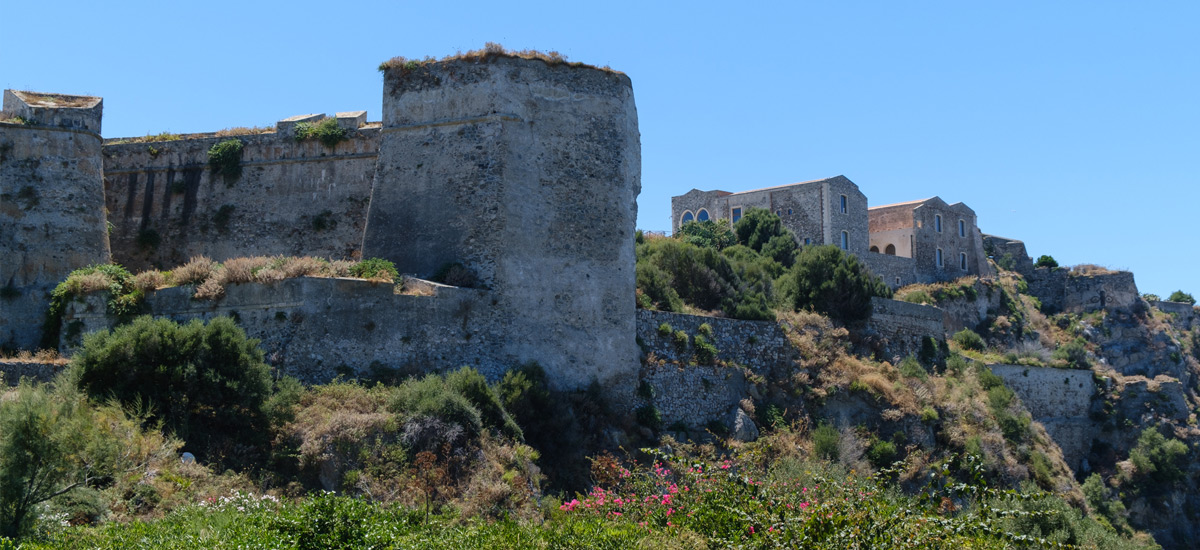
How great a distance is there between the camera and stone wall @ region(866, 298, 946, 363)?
105ft

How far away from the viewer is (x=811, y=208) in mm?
44688

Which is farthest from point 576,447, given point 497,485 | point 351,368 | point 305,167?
point 305,167

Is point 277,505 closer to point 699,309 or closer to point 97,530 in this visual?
point 97,530

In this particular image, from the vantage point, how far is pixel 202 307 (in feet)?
66.2

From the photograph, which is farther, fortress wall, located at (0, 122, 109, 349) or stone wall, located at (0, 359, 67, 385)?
fortress wall, located at (0, 122, 109, 349)

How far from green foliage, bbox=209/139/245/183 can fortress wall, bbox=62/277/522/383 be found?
21.7ft

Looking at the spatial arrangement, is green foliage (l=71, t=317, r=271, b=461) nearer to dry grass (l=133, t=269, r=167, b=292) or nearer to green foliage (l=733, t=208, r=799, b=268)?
dry grass (l=133, t=269, r=167, b=292)

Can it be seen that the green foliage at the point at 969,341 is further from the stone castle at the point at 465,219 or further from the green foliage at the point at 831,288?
the stone castle at the point at 465,219

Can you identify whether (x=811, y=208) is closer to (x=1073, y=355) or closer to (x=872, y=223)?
(x=872, y=223)

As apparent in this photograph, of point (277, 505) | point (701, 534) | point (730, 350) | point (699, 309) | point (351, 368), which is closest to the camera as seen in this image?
point (701, 534)

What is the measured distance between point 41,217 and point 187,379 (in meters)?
7.84

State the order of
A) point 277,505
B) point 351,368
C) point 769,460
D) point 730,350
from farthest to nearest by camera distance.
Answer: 1. point 730,350
2. point 769,460
3. point 351,368
4. point 277,505

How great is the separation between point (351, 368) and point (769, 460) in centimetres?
847

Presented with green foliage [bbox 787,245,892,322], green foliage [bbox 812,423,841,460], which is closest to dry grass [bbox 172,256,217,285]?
green foliage [bbox 812,423,841,460]
